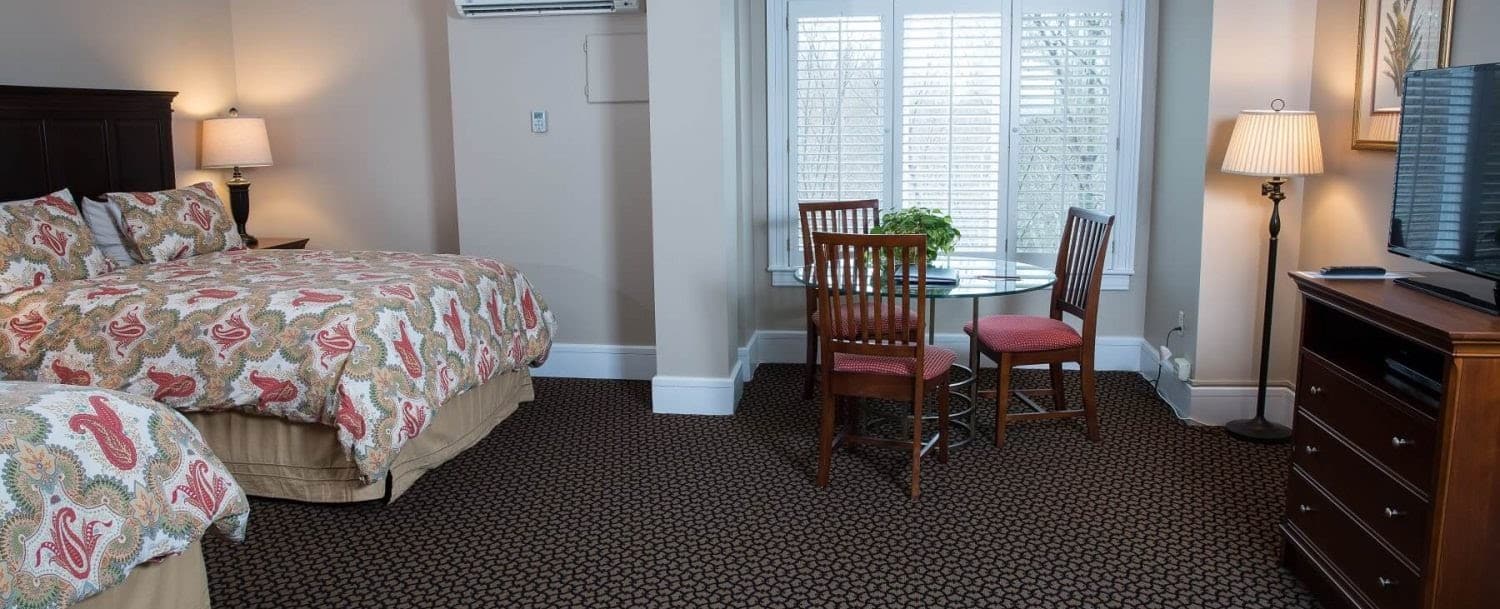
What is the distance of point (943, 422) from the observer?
3.98 m

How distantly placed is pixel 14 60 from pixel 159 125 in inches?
28.4

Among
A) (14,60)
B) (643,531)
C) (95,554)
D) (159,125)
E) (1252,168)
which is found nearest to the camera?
(95,554)

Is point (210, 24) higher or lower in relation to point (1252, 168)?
higher

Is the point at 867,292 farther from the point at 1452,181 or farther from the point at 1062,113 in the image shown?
the point at 1062,113

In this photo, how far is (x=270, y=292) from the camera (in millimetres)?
3656

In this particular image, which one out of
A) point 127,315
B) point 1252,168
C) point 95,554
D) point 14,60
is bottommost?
point 95,554

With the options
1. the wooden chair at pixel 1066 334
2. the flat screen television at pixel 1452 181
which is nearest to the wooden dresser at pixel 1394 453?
the flat screen television at pixel 1452 181

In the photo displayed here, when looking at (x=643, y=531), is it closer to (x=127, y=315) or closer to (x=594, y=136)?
(x=127, y=315)

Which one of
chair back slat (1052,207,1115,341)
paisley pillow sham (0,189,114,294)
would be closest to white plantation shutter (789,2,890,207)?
chair back slat (1052,207,1115,341)

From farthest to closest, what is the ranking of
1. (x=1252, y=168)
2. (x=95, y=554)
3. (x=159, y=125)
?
(x=159, y=125) → (x=1252, y=168) → (x=95, y=554)

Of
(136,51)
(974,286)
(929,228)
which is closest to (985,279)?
(974,286)

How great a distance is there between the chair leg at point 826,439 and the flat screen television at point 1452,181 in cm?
173

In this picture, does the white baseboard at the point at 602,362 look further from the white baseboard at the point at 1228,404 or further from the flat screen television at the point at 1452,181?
the flat screen television at the point at 1452,181

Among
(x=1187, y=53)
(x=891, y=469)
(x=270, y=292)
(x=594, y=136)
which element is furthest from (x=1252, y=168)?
(x=270, y=292)
